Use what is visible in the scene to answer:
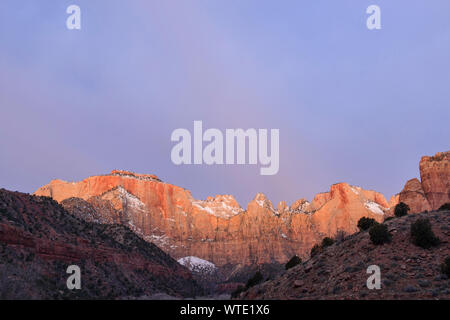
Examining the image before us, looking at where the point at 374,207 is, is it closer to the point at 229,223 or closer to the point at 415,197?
the point at 229,223

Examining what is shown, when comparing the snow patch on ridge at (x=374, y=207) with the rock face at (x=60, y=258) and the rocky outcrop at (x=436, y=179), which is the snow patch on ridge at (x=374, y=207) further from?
the rock face at (x=60, y=258)

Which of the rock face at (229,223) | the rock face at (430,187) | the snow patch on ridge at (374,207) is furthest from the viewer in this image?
the snow patch on ridge at (374,207)

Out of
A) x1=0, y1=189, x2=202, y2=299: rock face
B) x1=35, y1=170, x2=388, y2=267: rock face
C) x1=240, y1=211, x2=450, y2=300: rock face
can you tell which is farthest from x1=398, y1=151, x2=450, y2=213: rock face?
x1=240, y1=211, x2=450, y2=300: rock face

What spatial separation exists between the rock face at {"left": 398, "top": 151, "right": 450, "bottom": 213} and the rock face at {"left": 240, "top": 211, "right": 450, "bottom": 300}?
2749 inches

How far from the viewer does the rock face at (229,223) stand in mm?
164375

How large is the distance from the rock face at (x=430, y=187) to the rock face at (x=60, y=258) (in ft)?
207

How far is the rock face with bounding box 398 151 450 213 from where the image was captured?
9850 cm

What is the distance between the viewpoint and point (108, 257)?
55656 millimetres

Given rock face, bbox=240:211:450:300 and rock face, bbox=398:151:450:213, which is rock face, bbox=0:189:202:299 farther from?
rock face, bbox=398:151:450:213

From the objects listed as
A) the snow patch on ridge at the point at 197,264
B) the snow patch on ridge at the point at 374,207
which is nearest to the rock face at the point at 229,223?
the snow patch on ridge at the point at 374,207
